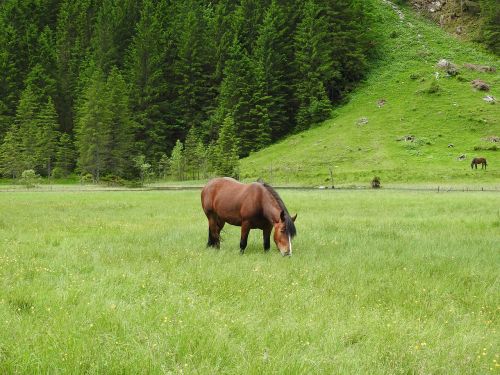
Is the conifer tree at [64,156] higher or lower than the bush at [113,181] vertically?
higher

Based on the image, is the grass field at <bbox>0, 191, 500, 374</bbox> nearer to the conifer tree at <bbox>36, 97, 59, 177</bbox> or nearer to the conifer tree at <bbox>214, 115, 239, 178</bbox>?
the conifer tree at <bbox>214, 115, 239, 178</bbox>

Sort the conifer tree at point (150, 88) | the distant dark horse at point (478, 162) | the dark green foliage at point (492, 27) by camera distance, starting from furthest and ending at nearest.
A: the dark green foliage at point (492, 27) < the conifer tree at point (150, 88) < the distant dark horse at point (478, 162)

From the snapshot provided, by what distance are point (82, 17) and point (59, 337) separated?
114 metres

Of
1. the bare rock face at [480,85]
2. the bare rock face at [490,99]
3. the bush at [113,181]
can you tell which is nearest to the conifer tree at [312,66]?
the bare rock face at [480,85]

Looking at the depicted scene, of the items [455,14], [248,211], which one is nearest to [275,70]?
[455,14]

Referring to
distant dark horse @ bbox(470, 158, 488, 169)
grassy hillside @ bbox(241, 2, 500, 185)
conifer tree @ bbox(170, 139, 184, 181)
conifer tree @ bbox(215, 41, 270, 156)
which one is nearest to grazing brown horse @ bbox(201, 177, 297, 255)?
grassy hillside @ bbox(241, 2, 500, 185)

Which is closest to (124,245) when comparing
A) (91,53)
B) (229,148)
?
(229,148)

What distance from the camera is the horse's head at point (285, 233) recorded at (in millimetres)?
10752

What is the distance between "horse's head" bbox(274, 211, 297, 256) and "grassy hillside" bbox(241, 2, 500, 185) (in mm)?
34673

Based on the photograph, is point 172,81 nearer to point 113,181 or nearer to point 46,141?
point 46,141

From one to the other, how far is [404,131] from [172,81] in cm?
4741

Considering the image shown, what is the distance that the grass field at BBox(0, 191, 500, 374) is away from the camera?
14.5ft

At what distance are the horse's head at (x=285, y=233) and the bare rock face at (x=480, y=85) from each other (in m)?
67.9

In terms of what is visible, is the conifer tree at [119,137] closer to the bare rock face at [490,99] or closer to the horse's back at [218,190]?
the bare rock face at [490,99]
